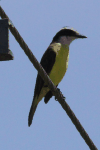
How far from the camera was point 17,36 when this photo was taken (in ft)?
9.20

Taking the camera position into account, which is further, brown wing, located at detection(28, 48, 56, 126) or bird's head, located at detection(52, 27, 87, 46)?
bird's head, located at detection(52, 27, 87, 46)

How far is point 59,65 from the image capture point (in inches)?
204

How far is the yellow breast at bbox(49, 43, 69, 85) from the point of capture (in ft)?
17.0

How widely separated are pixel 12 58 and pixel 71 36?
318 centimetres

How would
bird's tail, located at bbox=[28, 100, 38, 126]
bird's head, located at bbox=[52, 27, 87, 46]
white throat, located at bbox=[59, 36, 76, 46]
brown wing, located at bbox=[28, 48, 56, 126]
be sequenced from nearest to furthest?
bird's tail, located at bbox=[28, 100, 38, 126] < brown wing, located at bbox=[28, 48, 56, 126] < white throat, located at bbox=[59, 36, 76, 46] < bird's head, located at bbox=[52, 27, 87, 46]

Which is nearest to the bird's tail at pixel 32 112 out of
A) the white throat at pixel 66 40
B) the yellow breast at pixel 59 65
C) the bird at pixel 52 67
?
the bird at pixel 52 67

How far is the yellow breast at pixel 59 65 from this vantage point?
5.18 meters

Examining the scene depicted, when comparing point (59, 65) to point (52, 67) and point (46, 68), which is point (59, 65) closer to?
point (52, 67)

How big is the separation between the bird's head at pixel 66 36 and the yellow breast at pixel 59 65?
35 centimetres

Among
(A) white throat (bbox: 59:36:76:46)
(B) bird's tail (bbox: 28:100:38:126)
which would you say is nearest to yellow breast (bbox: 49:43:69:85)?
(A) white throat (bbox: 59:36:76:46)

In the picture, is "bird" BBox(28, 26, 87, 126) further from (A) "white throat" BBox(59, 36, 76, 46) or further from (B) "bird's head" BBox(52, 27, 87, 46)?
(B) "bird's head" BBox(52, 27, 87, 46)

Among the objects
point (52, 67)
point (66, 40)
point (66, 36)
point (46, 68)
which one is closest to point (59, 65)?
point (52, 67)

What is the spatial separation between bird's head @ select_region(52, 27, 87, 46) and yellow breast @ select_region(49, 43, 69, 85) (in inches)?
13.7

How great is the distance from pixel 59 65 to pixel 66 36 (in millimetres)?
851
